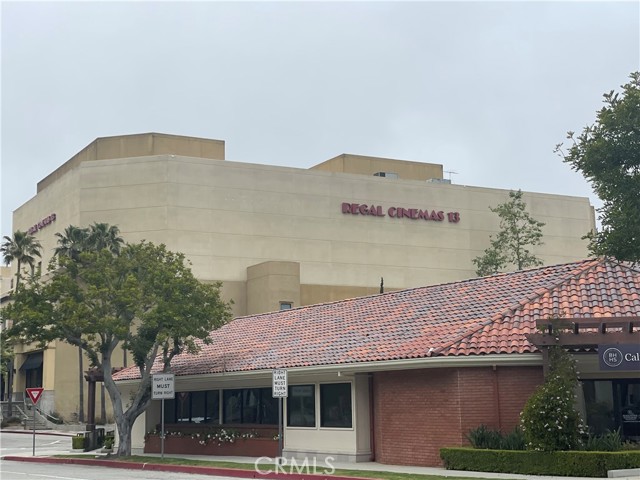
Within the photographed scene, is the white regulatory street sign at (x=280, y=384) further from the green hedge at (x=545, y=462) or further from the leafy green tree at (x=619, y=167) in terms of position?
the leafy green tree at (x=619, y=167)

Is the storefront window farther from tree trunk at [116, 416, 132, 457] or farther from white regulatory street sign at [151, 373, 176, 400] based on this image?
tree trunk at [116, 416, 132, 457]

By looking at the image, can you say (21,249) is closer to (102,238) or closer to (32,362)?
(32,362)

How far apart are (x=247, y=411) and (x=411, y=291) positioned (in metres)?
6.78

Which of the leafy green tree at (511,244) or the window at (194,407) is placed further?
the leafy green tree at (511,244)

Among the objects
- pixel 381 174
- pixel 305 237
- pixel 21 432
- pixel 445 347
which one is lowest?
pixel 21 432

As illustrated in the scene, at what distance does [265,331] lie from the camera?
105 ft

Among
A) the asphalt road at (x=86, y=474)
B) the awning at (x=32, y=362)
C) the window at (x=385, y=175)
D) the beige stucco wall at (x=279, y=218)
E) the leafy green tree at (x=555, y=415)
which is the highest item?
the window at (x=385, y=175)

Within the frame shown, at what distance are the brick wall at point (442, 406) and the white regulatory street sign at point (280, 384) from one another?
270 centimetres

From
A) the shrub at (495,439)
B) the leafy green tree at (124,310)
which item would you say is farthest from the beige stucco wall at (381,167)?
the shrub at (495,439)

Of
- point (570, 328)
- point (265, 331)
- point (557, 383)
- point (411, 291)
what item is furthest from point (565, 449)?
point (265, 331)

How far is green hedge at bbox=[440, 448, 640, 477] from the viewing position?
1756cm

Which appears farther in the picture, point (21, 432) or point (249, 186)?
point (249, 186)

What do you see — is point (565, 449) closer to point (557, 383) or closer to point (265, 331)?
point (557, 383)

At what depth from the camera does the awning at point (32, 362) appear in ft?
251
